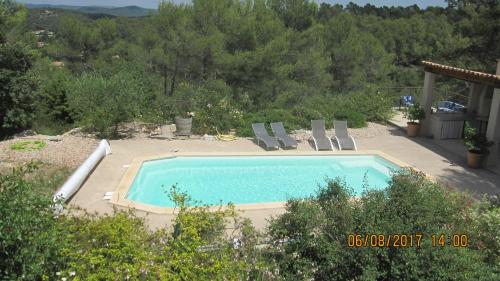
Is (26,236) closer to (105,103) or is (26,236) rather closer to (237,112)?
(105,103)

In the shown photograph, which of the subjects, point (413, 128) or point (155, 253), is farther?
point (413, 128)

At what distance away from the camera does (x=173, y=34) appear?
20250 millimetres

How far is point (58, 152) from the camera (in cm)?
1133

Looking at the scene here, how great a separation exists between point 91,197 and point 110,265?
4.59 meters

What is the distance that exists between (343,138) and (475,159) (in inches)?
140

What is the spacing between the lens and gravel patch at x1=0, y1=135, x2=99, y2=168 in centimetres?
1073

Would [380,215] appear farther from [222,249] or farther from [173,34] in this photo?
[173,34]

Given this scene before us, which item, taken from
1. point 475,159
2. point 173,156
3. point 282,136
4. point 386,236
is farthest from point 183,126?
point 386,236

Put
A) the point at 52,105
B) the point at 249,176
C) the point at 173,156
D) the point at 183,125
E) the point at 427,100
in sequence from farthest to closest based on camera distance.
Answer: the point at 52,105
the point at 427,100
the point at 183,125
the point at 173,156
the point at 249,176

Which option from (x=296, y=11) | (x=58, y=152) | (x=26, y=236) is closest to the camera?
(x=26, y=236)

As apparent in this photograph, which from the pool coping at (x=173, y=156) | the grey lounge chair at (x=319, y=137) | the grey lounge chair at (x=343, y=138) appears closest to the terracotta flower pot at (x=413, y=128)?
the grey lounge chair at (x=343, y=138)

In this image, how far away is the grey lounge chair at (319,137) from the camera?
13.0m

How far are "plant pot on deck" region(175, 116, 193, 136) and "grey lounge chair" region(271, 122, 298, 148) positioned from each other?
2.47 m

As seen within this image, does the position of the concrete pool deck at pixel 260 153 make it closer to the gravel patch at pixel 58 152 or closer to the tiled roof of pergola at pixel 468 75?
the gravel patch at pixel 58 152
